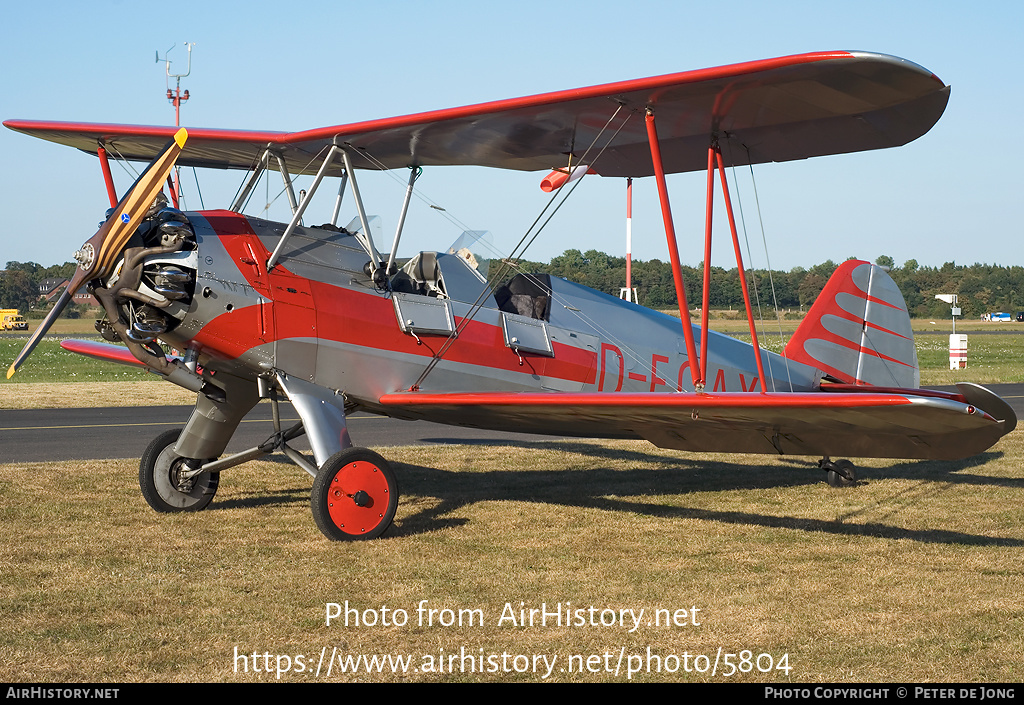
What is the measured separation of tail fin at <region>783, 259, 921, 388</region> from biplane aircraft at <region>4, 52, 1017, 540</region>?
1859 millimetres

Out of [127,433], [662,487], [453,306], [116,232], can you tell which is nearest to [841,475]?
[662,487]

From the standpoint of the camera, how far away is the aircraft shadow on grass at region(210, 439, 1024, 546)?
7.52 m

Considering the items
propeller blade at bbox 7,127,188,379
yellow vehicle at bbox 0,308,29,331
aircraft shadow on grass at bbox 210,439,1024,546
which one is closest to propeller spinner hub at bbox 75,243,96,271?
propeller blade at bbox 7,127,188,379

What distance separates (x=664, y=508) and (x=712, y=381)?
1615mm

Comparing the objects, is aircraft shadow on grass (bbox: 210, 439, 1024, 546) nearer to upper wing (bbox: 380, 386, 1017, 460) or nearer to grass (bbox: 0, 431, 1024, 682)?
grass (bbox: 0, 431, 1024, 682)

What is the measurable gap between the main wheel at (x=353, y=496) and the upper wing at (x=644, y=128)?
96.5 inches

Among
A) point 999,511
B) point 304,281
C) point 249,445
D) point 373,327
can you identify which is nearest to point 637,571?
point 373,327

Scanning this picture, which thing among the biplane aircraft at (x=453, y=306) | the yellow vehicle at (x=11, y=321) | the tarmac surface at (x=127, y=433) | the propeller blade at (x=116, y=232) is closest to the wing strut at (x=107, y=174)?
the biplane aircraft at (x=453, y=306)

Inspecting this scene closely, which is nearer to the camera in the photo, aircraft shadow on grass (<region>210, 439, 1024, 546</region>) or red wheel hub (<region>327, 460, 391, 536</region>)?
red wheel hub (<region>327, 460, 391, 536</region>)

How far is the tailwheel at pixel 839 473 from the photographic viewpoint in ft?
31.3

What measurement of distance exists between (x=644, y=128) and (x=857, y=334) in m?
4.09

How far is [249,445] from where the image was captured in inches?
493

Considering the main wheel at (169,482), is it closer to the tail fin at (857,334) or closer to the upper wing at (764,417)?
the upper wing at (764,417)
